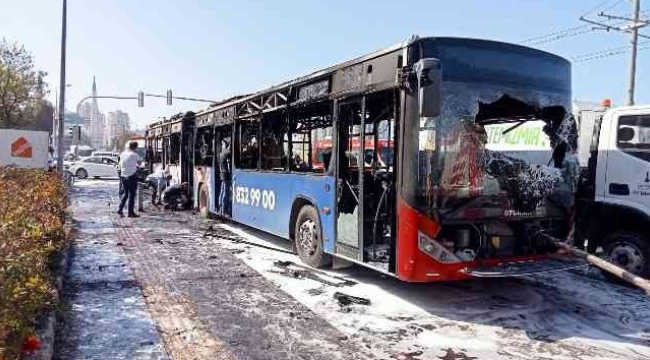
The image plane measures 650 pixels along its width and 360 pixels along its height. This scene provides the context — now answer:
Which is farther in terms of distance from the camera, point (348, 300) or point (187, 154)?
point (187, 154)

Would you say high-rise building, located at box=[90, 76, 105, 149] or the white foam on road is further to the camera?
high-rise building, located at box=[90, 76, 105, 149]

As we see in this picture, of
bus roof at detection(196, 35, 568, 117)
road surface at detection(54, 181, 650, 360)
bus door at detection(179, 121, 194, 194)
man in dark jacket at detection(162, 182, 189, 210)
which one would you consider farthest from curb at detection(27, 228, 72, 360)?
man in dark jacket at detection(162, 182, 189, 210)

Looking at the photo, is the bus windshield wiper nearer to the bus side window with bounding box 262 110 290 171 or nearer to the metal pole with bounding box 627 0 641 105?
→ the bus side window with bounding box 262 110 290 171

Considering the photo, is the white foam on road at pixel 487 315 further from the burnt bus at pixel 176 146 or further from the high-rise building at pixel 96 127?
the high-rise building at pixel 96 127

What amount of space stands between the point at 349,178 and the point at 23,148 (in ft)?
23.2

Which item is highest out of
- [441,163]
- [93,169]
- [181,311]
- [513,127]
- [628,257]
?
[513,127]

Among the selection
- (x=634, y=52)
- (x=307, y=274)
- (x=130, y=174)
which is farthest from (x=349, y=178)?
(x=634, y=52)

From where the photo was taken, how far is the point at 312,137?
8570 millimetres

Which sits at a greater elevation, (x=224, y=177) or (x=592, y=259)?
(x=224, y=177)

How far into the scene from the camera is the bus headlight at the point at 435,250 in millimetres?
5895

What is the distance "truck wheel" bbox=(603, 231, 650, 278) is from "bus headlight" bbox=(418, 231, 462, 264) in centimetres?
326

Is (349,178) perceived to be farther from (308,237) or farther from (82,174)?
(82,174)

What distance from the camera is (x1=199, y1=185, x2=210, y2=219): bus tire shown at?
46.4ft

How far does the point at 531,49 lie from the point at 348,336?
395cm
